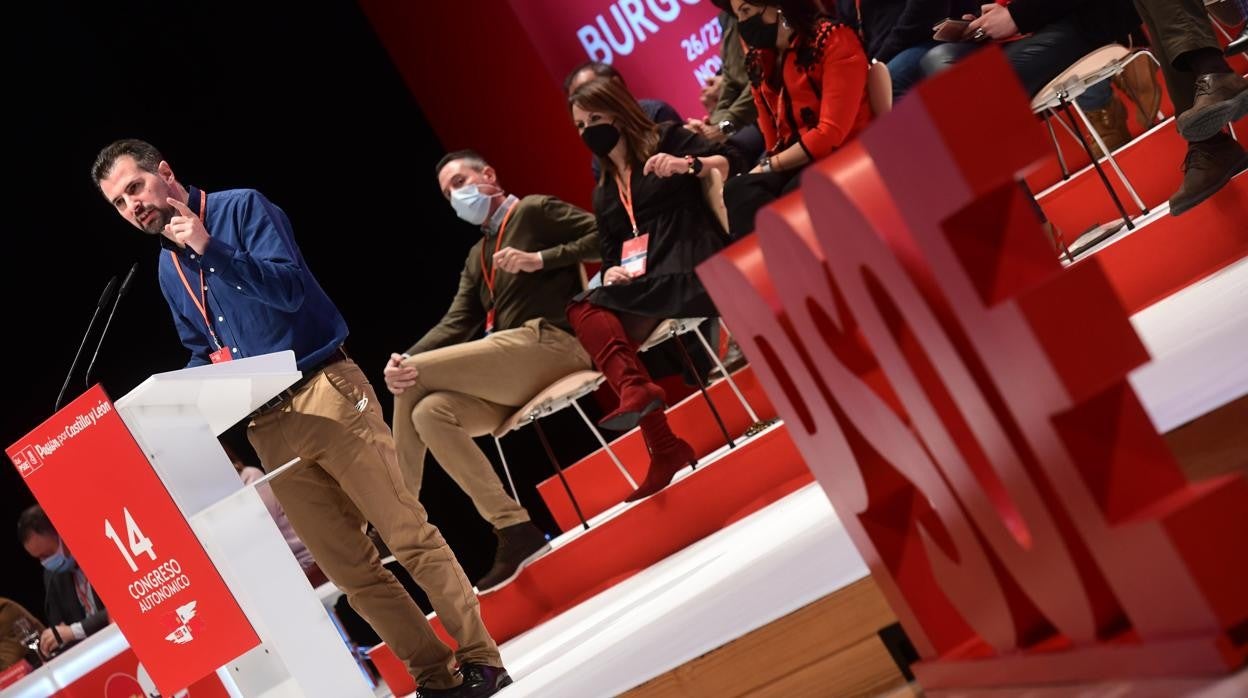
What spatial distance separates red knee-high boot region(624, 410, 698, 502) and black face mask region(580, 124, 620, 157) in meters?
0.86

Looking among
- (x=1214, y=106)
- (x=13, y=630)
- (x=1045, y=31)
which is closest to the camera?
(x=1214, y=106)

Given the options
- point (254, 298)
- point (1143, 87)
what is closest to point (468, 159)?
point (254, 298)

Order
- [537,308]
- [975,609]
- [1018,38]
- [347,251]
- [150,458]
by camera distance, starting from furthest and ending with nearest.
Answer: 1. [347,251]
2. [537,308]
3. [1018,38]
4. [150,458]
5. [975,609]

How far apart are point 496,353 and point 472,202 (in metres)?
0.67

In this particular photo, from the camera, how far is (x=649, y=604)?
269 cm

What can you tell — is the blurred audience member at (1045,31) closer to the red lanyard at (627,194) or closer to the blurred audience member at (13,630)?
the red lanyard at (627,194)

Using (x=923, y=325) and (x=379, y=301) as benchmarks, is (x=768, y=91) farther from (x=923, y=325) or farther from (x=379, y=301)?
(x=379, y=301)

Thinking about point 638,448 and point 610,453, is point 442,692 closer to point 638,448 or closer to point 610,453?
point 610,453

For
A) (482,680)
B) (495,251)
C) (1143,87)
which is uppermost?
(495,251)

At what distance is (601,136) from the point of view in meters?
3.67

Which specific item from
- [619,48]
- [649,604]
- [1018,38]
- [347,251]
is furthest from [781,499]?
[347,251]

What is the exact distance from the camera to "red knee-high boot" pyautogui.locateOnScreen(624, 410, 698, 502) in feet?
12.2

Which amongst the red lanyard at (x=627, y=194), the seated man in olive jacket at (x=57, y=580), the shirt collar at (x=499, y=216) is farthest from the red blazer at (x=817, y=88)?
the seated man in olive jacket at (x=57, y=580)

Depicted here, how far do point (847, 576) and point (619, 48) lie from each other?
15.1 ft
